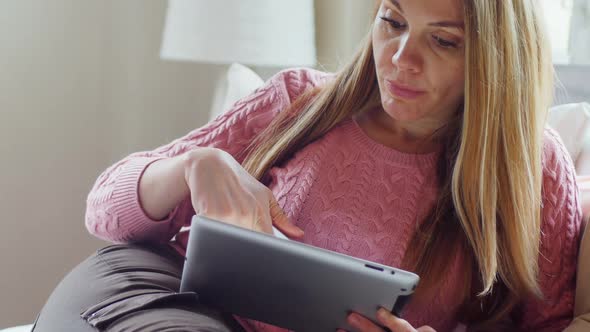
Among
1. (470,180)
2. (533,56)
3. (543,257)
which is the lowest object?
(543,257)

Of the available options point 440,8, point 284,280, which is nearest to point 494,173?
point 440,8

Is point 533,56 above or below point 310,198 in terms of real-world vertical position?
above

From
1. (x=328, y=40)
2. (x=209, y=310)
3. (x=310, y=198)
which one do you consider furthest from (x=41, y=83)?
(x=209, y=310)

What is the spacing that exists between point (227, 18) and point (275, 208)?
72 centimetres

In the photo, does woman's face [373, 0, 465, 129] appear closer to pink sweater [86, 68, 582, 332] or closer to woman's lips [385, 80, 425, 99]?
woman's lips [385, 80, 425, 99]

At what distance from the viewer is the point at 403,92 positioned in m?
0.97

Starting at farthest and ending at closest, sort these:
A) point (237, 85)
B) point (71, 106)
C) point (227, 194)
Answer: point (71, 106)
point (237, 85)
point (227, 194)

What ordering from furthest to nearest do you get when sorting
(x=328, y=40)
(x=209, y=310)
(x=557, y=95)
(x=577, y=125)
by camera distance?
(x=328, y=40), (x=557, y=95), (x=577, y=125), (x=209, y=310)

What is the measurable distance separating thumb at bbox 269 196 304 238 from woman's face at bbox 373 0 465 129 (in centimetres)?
20

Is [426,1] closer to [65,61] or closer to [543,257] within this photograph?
[543,257]

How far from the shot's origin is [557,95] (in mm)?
1554

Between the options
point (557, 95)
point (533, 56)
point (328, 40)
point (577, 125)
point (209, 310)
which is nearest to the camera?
point (209, 310)

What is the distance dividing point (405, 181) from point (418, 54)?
0.19 metres

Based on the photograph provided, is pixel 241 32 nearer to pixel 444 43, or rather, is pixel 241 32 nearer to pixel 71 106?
pixel 71 106
